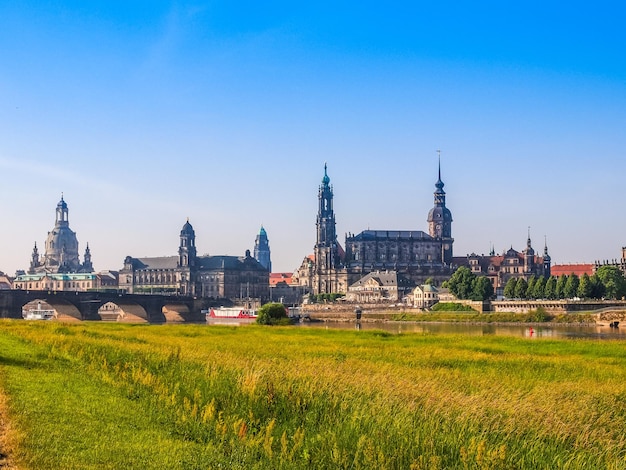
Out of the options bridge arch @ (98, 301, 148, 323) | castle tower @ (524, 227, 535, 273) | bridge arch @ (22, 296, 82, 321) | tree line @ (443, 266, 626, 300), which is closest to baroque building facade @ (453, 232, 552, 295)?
castle tower @ (524, 227, 535, 273)

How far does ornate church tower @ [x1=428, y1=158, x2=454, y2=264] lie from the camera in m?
195

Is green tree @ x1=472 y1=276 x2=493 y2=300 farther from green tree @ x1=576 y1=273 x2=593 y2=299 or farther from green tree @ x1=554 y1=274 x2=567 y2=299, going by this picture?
green tree @ x1=576 y1=273 x2=593 y2=299

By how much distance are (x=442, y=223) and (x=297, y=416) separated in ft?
605

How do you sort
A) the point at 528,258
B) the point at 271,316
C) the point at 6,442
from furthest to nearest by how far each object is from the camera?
the point at 528,258, the point at 271,316, the point at 6,442

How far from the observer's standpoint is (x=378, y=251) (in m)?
194

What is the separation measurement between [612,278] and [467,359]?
101277mm

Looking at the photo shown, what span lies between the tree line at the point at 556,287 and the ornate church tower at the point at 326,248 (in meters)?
52.3

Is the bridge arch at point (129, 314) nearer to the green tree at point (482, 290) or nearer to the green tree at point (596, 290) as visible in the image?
the green tree at point (482, 290)

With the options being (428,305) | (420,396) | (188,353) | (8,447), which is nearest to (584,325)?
(428,305)

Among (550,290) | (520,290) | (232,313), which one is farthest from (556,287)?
(232,313)

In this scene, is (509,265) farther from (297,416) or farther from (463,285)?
(297,416)

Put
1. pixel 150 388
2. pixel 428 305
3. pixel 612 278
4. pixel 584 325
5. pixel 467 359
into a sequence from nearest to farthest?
pixel 150 388 → pixel 467 359 → pixel 584 325 → pixel 612 278 → pixel 428 305

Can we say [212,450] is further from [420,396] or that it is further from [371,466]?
[420,396]

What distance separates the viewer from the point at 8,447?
1192 cm
